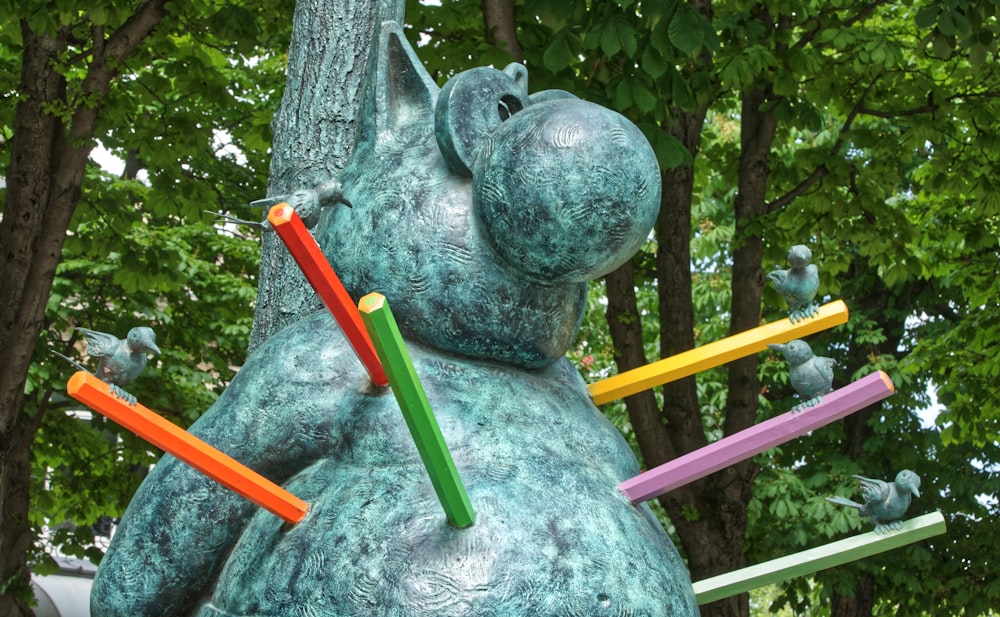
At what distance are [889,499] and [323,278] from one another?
1.20 meters

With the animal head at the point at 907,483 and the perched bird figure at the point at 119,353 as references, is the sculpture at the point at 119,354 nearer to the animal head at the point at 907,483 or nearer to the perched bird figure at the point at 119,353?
the perched bird figure at the point at 119,353

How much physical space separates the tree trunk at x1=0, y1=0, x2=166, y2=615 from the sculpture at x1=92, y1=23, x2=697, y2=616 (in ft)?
13.8

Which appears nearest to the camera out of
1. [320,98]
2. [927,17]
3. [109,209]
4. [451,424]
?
[451,424]

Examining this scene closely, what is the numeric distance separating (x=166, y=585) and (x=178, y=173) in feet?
18.8

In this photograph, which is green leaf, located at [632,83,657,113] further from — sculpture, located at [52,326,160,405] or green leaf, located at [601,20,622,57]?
→ sculpture, located at [52,326,160,405]

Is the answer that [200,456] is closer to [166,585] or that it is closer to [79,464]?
[166,585]

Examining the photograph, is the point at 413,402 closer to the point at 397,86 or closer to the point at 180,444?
the point at 180,444

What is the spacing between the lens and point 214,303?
400 inches

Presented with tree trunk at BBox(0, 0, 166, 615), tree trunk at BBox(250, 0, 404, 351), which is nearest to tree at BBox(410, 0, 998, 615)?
tree trunk at BBox(250, 0, 404, 351)

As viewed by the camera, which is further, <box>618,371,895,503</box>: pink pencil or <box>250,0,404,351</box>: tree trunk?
<box>250,0,404,351</box>: tree trunk

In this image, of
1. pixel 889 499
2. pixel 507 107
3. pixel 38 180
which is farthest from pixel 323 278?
pixel 38 180

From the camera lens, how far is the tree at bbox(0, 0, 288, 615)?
21.0 ft

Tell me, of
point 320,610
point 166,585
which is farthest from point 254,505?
point 320,610

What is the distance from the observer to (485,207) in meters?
2.32
